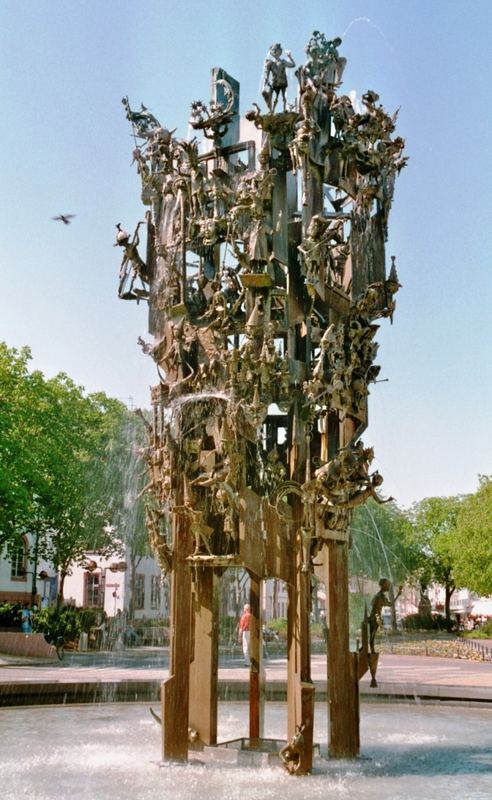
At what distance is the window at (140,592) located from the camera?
69119mm

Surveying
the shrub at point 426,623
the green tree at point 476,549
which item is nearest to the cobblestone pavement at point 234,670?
the green tree at point 476,549

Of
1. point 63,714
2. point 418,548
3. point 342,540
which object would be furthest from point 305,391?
point 418,548

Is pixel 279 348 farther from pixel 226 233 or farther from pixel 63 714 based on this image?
pixel 63 714

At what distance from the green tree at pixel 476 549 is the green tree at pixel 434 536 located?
45.6 ft

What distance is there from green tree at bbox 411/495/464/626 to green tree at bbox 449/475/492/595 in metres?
13.9

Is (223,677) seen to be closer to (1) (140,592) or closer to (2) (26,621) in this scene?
(2) (26,621)

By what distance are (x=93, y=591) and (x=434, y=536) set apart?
30.5 m

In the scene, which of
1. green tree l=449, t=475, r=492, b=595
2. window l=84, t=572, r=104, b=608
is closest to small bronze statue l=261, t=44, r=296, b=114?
Answer: green tree l=449, t=475, r=492, b=595

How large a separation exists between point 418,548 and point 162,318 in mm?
70933

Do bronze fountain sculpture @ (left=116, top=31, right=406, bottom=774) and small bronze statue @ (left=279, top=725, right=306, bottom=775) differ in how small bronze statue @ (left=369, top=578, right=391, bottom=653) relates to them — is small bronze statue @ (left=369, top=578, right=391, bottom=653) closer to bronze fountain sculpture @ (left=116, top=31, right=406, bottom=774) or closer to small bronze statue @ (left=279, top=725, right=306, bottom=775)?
bronze fountain sculpture @ (left=116, top=31, right=406, bottom=774)

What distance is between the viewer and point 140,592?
70188mm

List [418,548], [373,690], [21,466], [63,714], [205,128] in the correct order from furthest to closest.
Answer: [418,548], [21,466], [373,690], [63,714], [205,128]

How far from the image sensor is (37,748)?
40.2 feet

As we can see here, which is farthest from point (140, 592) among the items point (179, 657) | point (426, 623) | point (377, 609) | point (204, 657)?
point (179, 657)
